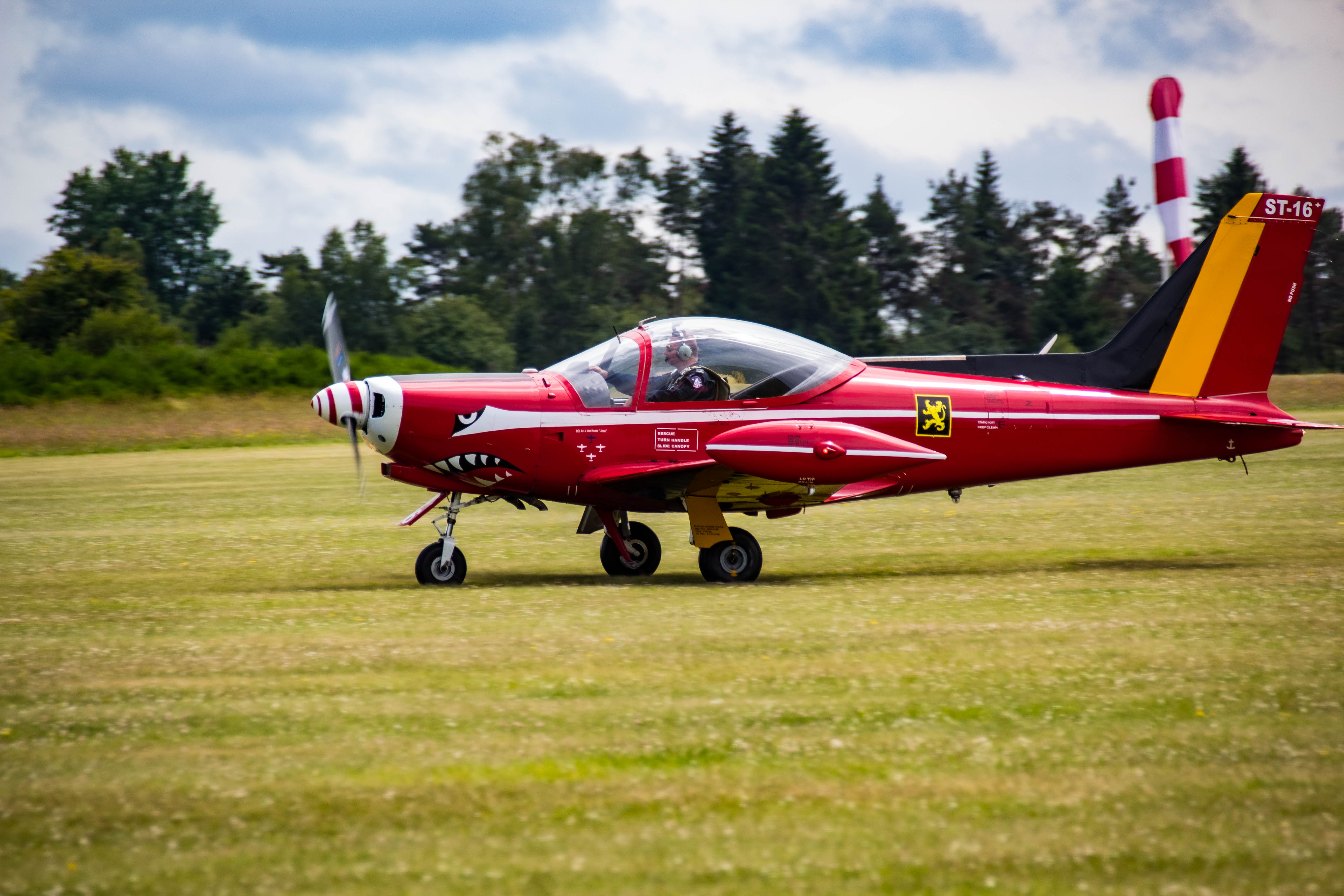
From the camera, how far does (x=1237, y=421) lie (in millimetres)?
11750

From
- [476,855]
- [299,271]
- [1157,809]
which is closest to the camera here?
[476,855]

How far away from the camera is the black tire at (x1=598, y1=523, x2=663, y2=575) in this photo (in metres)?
11.8

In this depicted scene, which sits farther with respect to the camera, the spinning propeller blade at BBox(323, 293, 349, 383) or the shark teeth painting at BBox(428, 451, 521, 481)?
the spinning propeller blade at BBox(323, 293, 349, 383)

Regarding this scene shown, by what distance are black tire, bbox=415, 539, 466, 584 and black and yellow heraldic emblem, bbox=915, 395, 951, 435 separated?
4.55m

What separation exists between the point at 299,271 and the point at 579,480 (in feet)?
254

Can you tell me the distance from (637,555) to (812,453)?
7.64 ft

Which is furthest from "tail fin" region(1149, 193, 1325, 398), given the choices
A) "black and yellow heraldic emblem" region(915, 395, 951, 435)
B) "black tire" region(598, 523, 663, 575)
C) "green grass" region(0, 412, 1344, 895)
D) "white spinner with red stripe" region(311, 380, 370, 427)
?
"white spinner with red stripe" region(311, 380, 370, 427)

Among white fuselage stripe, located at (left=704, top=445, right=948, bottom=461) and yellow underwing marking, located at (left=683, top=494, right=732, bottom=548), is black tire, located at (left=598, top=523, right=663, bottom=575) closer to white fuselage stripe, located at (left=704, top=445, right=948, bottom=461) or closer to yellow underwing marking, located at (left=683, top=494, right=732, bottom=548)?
yellow underwing marking, located at (left=683, top=494, right=732, bottom=548)

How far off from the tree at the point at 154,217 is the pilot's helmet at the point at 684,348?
8996 cm

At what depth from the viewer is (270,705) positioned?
21.6 ft

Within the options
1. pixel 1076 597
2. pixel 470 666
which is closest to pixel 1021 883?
pixel 470 666

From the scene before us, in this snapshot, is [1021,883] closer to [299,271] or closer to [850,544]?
[850,544]

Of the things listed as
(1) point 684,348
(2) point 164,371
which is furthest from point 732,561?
(2) point 164,371

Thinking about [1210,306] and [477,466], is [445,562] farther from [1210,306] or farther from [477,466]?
[1210,306]
